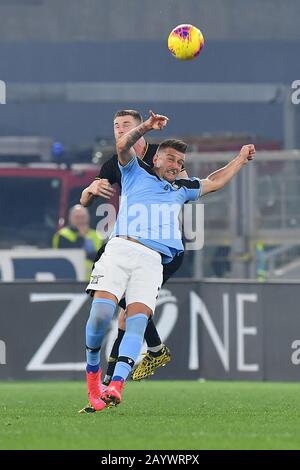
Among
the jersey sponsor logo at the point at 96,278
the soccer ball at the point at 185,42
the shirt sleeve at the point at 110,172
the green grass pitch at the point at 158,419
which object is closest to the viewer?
the green grass pitch at the point at 158,419

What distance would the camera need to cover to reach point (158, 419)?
830 cm

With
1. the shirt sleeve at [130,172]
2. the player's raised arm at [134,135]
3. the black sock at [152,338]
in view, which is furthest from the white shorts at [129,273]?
the black sock at [152,338]

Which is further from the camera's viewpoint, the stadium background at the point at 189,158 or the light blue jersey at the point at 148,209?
the stadium background at the point at 189,158

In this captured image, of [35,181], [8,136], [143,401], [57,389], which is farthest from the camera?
[8,136]

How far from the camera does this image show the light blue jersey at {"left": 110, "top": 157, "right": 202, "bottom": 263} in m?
8.77

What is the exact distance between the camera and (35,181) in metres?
19.1

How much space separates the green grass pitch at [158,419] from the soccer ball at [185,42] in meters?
2.45

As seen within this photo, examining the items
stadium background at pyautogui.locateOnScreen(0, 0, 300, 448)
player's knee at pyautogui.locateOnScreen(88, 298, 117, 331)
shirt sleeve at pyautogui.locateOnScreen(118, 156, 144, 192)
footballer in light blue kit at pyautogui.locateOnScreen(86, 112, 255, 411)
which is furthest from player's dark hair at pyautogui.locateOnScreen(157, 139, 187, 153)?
stadium background at pyautogui.locateOnScreen(0, 0, 300, 448)

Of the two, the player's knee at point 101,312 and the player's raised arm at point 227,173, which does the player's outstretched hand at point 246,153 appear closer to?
the player's raised arm at point 227,173

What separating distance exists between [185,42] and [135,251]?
6.41 feet

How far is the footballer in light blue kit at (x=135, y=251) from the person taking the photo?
8602 mm

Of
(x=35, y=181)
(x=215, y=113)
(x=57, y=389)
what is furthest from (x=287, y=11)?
(x=57, y=389)

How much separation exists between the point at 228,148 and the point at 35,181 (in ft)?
8.82
